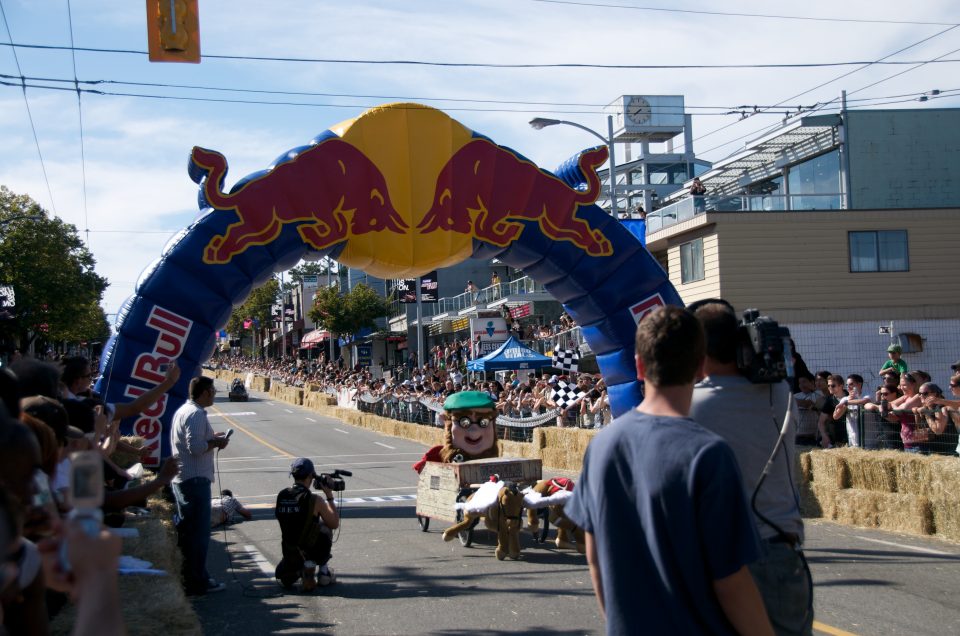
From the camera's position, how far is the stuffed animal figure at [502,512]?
970 cm

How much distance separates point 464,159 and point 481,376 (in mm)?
21373

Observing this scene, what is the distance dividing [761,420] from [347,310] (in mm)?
54400

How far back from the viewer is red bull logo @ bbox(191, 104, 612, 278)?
39.0 feet

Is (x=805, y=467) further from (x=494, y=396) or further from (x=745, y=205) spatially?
(x=745, y=205)

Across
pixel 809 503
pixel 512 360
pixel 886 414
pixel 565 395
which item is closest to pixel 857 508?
pixel 809 503

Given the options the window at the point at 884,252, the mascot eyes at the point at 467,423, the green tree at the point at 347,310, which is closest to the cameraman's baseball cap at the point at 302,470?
the mascot eyes at the point at 467,423

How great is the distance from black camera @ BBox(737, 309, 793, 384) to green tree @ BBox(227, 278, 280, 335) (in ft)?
294

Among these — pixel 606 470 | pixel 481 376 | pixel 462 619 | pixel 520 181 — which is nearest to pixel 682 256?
pixel 481 376

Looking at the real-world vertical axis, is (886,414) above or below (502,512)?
above

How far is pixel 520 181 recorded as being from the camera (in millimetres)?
12773

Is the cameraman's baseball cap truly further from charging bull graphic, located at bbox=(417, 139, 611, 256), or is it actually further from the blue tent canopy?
the blue tent canopy

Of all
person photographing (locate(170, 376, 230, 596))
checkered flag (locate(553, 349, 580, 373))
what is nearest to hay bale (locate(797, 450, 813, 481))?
person photographing (locate(170, 376, 230, 596))

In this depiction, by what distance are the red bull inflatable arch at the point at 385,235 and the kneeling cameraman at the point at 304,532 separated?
3490 mm

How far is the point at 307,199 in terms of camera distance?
39.4 ft
